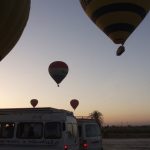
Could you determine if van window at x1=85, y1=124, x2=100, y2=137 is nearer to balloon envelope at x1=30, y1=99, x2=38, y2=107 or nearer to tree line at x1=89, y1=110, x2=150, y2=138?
balloon envelope at x1=30, y1=99, x2=38, y2=107

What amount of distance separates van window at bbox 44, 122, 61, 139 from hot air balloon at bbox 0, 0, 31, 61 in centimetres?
1039

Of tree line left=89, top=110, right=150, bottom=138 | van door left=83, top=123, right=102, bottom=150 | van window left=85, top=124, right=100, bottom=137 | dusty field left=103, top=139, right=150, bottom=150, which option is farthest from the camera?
tree line left=89, top=110, right=150, bottom=138

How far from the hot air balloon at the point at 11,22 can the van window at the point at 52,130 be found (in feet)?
34.1

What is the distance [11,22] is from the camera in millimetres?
7438

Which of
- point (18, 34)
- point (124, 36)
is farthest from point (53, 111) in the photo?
point (18, 34)

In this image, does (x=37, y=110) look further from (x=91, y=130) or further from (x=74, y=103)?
(x=74, y=103)

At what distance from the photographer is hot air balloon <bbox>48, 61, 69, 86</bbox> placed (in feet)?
93.8

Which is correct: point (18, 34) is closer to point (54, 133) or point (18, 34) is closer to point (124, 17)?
point (124, 17)

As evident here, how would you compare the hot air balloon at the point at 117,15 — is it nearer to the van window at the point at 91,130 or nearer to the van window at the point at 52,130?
the van window at the point at 52,130

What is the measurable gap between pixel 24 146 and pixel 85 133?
11.1 feet

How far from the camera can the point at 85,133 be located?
67.6 feet

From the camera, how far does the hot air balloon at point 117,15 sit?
639 inches

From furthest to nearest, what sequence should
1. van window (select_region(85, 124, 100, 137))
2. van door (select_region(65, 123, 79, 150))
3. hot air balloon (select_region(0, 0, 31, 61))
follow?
van window (select_region(85, 124, 100, 137)) < van door (select_region(65, 123, 79, 150)) < hot air balloon (select_region(0, 0, 31, 61))

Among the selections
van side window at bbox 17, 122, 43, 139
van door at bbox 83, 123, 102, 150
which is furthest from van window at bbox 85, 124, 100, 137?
van side window at bbox 17, 122, 43, 139
